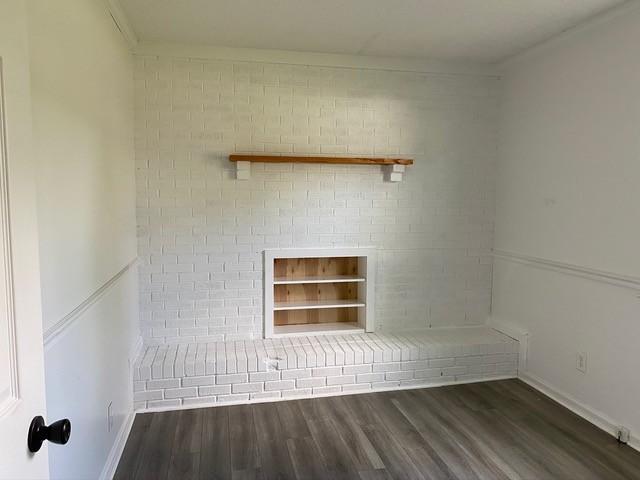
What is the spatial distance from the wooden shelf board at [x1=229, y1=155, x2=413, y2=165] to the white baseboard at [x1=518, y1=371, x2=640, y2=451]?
1.99 m

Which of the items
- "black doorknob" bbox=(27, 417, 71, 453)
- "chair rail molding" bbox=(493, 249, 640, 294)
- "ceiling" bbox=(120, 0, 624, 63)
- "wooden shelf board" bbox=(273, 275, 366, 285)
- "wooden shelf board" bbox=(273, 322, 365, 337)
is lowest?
"wooden shelf board" bbox=(273, 322, 365, 337)

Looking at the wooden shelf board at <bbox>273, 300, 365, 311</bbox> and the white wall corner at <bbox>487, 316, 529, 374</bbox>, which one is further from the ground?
the wooden shelf board at <bbox>273, 300, 365, 311</bbox>

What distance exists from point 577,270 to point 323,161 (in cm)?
199

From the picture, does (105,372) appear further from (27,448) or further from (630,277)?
(630,277)

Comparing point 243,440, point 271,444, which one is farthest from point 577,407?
point 243,440

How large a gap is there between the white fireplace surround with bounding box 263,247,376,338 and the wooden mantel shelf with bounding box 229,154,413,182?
66 cm

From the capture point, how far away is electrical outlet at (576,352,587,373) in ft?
9.44

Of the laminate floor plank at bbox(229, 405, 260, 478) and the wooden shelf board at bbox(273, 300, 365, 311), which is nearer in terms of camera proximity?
the laminate floor plank at bbox(229, 405, 260, 478)

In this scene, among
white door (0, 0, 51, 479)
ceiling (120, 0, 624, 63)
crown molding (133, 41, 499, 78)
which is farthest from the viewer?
crown molding (133, 41, 499, 78)

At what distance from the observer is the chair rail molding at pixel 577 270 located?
2.54 m

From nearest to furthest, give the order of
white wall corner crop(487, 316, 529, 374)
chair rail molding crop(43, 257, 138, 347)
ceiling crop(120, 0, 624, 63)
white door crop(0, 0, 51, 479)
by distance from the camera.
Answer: white door crop(0, 0, 51, 479)
chair rail molding crop(43, 257, 138, 347)
ceiling crop(120, 0, 624, 63)
white wall corner crop(487, 316, 529, 374)

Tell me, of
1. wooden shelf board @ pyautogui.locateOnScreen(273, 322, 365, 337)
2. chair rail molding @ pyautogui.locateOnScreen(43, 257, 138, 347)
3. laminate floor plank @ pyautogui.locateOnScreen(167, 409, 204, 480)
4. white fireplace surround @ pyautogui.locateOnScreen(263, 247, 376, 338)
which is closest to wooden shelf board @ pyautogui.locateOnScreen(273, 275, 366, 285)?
white fireplace surround @ pyautogui.locateOnScreen(263, 247, 376, 338)

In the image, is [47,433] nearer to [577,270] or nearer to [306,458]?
[306,458]

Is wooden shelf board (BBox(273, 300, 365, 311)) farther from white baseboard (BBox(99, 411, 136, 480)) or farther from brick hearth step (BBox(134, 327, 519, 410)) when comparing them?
white baseboard (BBox(99, 411, 136, 480))
